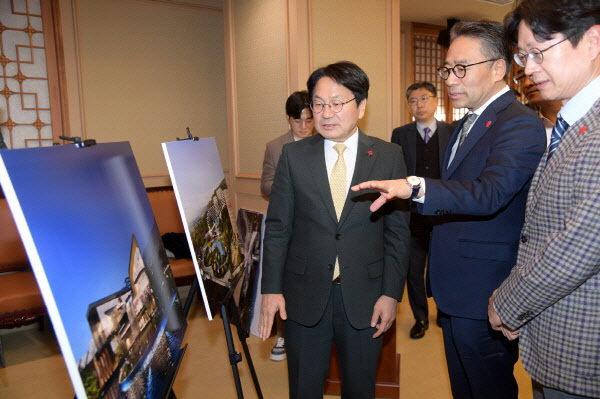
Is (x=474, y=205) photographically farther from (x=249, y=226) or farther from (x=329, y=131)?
(x=249, y=226)

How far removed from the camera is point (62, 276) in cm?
87

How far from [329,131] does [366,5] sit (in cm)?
267

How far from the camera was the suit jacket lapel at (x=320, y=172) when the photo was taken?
5.35 ft

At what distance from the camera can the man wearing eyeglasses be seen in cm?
98

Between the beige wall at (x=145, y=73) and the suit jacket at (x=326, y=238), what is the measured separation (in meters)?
3.79

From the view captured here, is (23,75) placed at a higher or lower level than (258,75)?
higher

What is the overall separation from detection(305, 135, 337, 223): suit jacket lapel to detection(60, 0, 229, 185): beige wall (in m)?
3.81

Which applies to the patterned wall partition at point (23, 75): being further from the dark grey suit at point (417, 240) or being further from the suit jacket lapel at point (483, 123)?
the suit jacket lapel at point (483, 123)

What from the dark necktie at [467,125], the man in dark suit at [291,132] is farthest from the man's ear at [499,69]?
the man in dark suit at [291,132]

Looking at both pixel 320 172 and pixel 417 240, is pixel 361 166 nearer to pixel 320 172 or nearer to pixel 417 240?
pixel 320 172

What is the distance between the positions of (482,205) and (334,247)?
528 mm

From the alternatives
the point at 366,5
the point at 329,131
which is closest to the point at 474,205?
the point at 329,131

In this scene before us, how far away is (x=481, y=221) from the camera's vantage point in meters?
1.49

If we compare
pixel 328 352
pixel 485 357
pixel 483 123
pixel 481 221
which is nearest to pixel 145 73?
pixel 328 352
